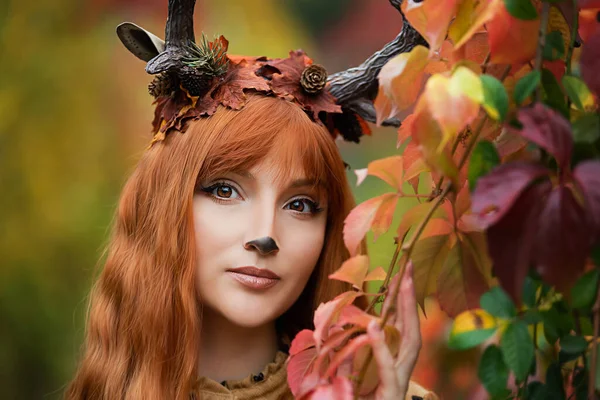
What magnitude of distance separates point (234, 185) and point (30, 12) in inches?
55.8

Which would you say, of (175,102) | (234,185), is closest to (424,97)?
(234,185)

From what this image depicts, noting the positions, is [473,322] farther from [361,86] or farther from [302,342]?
[361,86]

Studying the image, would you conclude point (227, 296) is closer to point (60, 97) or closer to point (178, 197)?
point (178, 197)

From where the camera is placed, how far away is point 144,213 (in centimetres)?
140

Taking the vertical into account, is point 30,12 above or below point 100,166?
above

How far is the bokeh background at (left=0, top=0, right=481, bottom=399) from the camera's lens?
226 cm

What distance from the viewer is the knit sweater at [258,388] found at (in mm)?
1328

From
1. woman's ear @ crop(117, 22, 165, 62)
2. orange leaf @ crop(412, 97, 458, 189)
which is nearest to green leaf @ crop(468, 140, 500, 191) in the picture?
orange leaf @ crop(412, 97, 458, 189)

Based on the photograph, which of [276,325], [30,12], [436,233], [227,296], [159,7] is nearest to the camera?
[436,233]

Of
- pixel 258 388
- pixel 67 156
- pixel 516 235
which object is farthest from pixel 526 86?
pixel 67 156

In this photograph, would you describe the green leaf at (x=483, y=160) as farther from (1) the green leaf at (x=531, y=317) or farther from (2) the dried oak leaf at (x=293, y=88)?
(2) the dried oak leaf at (x=293, y=88)

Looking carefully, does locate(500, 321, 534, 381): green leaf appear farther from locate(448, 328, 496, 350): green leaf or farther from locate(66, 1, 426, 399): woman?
locate(66, 1, 426, 399): woman

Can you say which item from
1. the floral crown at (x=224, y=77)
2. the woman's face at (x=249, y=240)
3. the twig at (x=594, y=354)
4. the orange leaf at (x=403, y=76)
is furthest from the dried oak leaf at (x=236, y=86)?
the twig at (x=594, y=354)

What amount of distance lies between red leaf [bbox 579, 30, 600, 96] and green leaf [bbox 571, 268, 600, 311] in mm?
157
